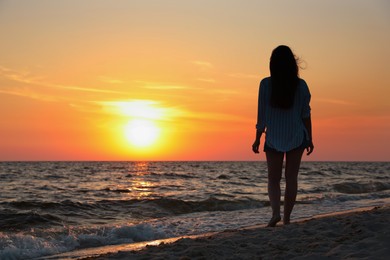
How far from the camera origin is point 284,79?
17.2 feet

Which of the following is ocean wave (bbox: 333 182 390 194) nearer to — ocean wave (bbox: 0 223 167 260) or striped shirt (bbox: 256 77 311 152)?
ocean wave (bbox: 0 223 167 260)

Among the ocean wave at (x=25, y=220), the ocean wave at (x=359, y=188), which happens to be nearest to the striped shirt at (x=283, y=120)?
the ocean wave at (x=25, y=220)

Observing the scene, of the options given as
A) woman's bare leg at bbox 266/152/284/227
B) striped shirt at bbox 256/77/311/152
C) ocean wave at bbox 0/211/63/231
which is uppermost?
striped shirt at bbox 256/77/311/152

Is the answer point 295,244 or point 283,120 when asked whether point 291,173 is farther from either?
point 295,244

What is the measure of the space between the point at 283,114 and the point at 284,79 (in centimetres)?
40

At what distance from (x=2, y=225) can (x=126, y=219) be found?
112 inches

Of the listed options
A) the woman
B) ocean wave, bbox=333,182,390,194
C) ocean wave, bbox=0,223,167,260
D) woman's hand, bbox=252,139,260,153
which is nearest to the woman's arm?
the woman

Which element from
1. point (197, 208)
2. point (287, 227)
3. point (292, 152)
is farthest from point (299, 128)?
point (197, 208)

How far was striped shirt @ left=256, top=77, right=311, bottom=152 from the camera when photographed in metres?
5.29

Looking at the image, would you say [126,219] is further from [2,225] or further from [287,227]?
[287,227]

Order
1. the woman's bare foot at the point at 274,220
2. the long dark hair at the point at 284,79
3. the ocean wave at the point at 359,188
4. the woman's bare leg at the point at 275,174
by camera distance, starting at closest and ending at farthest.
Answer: the long dark hair at the point at 284,79
the woman's bare leg at the point at 275,174
the woman's bare foot at the point at 274,220
the ocean wave at the point at 359,188

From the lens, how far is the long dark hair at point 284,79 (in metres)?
5.25

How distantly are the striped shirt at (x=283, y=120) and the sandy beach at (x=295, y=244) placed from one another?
3.23 ft

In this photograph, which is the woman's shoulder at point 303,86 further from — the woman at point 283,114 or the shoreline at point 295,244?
the shoreline at point 295,244
